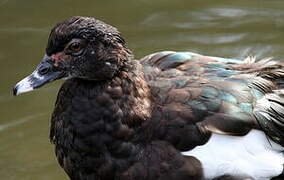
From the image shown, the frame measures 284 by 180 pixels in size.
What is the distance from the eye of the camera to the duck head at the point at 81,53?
4770mm

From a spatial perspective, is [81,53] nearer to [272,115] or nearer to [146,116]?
[146,116]

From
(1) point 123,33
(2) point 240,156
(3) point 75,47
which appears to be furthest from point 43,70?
(1) point 123,33

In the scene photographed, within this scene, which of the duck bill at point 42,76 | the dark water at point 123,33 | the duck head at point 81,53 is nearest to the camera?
the duck head at point 81,53

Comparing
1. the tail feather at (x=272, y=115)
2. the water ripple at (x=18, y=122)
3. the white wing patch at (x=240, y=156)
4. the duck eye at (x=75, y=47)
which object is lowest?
the water ripple at (x=18, y=122)

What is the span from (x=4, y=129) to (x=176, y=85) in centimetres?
198

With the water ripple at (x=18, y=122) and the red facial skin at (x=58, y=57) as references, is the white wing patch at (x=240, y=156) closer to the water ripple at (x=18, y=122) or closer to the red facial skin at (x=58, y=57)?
the red facial skin at (x=58, y=57)

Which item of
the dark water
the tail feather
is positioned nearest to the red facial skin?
the tail feather

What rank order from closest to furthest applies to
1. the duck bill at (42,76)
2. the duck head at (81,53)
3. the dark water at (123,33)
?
the duck head at (81,53) < the duck bill at (42,76) < the dark water at (123,33)

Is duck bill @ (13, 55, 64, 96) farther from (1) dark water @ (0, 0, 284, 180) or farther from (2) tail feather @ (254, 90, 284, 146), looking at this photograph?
(1) dark water @ (0, 0, 284, 180)

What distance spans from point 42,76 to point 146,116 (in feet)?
2.12

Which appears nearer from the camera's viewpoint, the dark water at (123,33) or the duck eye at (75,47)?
the duck eye at (75,47)

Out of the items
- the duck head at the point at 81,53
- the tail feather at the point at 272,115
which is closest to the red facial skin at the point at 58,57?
the duck head at the point at 81,53

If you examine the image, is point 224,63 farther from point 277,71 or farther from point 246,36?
point 246,36

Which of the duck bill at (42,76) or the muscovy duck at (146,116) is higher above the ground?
the duck bill at (42,76)
